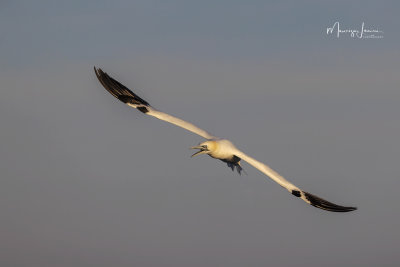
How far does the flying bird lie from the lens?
4266 centimetres

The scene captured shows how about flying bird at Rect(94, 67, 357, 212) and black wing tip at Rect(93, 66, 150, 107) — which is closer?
flying bird at Rect(94, 67, 357, 212)

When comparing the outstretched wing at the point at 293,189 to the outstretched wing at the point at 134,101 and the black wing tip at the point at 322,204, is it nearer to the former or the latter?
the black wing tip at the point at 322,204

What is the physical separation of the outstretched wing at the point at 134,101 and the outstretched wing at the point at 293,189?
13.6ft

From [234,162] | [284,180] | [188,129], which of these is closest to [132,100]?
[188,129]

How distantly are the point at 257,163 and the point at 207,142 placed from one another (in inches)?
163

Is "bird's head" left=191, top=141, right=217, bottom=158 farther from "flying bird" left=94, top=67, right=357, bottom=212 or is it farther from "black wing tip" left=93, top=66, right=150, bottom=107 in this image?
"black wing tip" left=93, top=66, right=150, bottom=107

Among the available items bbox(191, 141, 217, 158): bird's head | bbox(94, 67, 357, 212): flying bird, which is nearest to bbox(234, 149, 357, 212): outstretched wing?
bbox(94, 67, 357, 212): flying bird

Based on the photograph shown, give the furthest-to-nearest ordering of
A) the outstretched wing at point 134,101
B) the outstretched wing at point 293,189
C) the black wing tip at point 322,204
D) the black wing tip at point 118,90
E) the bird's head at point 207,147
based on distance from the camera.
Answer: the black wing tip at point 118,90 < the outstretched wing at point 134,101 < the bird's head at point 207,147 < the black wing tip at point 322,204 < the outstretched wing at point 293,189

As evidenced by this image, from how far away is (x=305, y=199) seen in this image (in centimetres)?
4453

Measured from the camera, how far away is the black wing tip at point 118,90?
49.4 meters

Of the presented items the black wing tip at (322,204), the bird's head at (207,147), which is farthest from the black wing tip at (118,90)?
the black wing tip at (322,204)

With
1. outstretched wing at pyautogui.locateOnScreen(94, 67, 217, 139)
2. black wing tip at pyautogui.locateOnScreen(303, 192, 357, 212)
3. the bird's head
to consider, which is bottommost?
black wing tip at pyautogui.locateOnScreen(303, 192, 357, 212)

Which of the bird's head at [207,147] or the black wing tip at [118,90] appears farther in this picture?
the black wing tip at [118,90]

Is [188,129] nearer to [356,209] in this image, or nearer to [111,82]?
[111,82]
